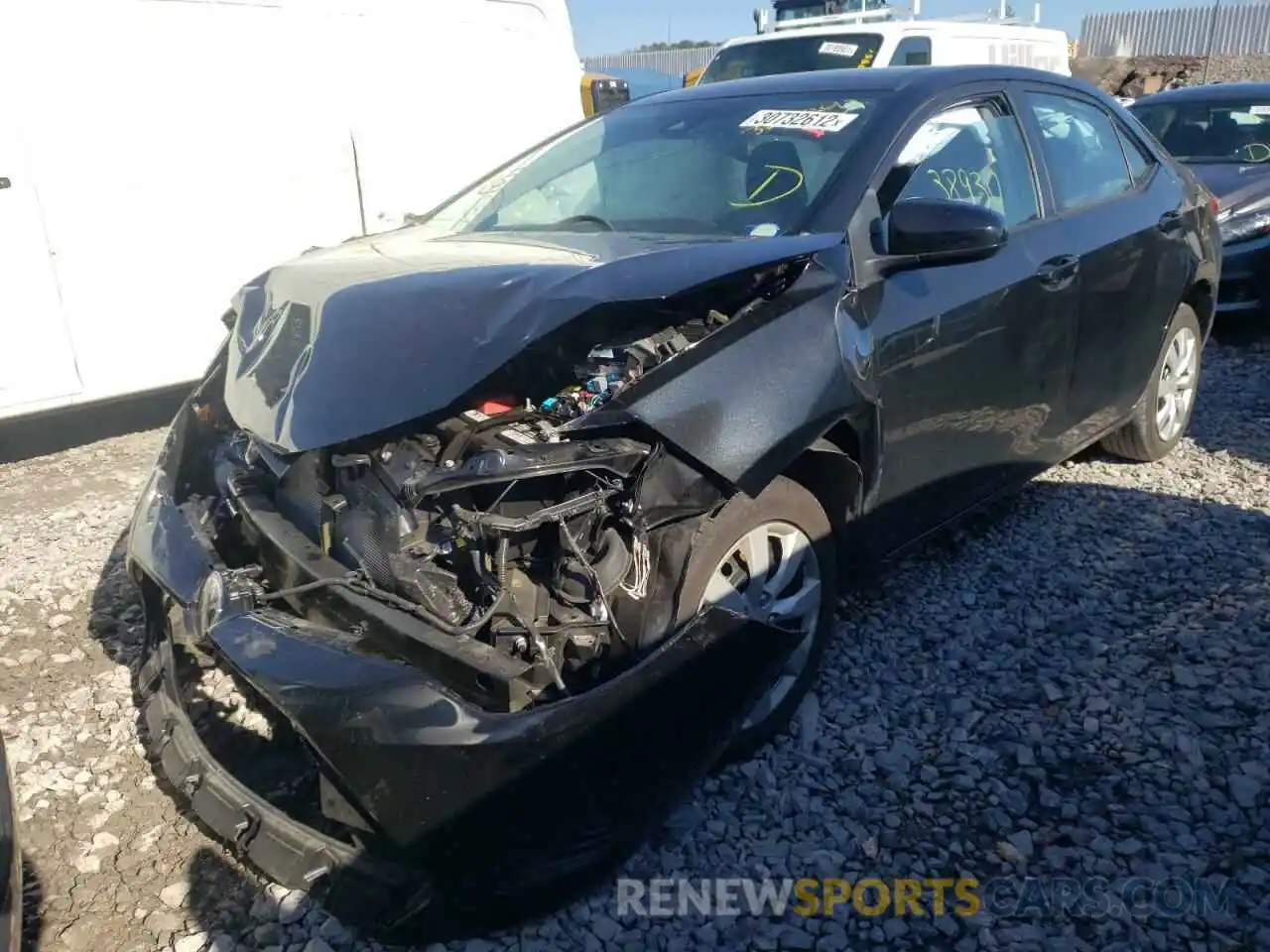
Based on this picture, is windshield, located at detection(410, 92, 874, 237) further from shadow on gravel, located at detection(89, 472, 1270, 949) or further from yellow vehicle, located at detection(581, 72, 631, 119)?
yellow vehicle, located at detection(581, 72, 631, 119)

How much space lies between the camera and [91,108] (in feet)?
18.3

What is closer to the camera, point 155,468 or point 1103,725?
point 1103,725

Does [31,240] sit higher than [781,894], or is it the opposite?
[31,240]

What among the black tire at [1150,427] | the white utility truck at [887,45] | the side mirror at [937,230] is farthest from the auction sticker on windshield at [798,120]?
the white utility truck at [887,45]

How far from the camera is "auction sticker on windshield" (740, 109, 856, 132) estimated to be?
3438 mm

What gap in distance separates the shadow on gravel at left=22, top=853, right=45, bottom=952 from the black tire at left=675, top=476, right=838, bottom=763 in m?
1.68

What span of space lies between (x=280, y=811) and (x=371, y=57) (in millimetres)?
5439

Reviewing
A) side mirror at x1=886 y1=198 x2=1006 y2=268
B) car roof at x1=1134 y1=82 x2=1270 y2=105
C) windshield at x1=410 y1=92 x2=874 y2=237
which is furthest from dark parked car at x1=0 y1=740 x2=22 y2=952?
car roof at x1=1134 y1=82 x2=1270 y2=105

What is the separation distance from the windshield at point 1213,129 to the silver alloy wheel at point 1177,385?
12.9 ft

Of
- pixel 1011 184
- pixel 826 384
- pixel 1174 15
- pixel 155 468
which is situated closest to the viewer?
pixel 826 384

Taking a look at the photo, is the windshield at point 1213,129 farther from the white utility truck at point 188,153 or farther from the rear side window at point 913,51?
the white utility truck at point 188,153

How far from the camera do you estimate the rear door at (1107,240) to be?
3963 mm

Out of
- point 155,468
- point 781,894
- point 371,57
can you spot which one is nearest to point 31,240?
point 371,57

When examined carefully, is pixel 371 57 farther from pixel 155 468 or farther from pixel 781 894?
pixel 781 894
